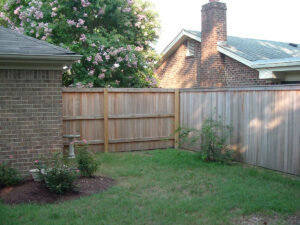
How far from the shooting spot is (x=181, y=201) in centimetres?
554

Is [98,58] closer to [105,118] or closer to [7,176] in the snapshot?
[105,118]

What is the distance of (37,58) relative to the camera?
6.85 m

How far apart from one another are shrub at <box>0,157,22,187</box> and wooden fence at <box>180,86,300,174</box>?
17.5ft

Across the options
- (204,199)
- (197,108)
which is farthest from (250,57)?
(204,199)

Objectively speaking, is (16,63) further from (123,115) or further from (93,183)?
(123,115)

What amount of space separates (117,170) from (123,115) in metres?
2.79

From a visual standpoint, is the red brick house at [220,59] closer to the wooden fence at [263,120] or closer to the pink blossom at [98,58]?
the wooden fence at [263,120]

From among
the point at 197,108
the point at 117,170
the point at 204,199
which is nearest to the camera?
the point at 204,199

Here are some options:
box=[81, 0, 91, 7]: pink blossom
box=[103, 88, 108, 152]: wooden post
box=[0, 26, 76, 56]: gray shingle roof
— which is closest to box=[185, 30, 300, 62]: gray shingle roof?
box=[81, 0, 91, 7]: pink blossom

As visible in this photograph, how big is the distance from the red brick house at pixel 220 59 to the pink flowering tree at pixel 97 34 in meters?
1.53

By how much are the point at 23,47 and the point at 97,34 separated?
6779mm

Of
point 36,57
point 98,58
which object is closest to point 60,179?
point 36,57

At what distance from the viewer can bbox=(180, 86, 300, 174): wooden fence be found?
723cm

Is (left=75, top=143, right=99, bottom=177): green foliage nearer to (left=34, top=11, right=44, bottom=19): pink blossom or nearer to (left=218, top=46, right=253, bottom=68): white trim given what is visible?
(left=218, top=46, right=253, bottom=68): white trim
